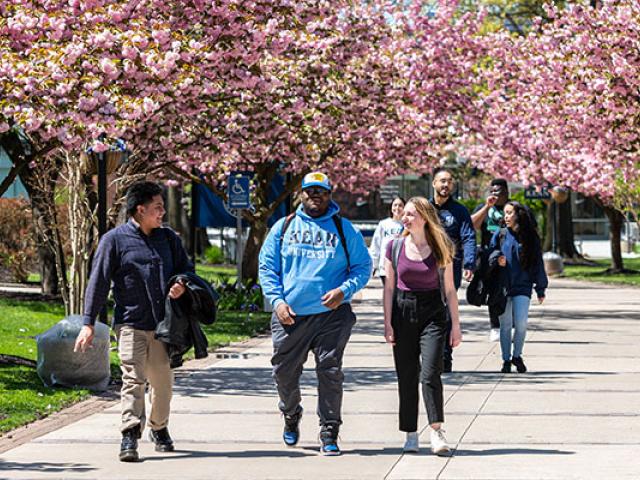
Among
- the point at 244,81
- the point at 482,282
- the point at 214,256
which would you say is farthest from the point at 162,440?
the point at 214,256

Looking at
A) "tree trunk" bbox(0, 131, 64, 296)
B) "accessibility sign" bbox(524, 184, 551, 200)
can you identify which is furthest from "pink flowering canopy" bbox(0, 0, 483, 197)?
"accessibility sign" bbox(524, 184, 551, 200)

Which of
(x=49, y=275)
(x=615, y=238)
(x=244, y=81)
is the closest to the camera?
(x=244, y=81)

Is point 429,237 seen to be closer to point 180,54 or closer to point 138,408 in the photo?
point 138,408

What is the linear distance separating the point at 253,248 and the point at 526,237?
14640 millimetres

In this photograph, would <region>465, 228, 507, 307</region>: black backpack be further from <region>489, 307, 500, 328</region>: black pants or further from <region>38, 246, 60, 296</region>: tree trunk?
<region>38, 246, 60, 296</region>: tree trunk

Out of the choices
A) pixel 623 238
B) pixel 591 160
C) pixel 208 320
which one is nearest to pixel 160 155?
pixel 208 320

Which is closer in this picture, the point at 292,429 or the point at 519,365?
the point at 292,429

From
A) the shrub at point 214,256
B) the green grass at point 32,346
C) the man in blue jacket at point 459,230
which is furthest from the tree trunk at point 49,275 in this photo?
the shrub at point 214,256

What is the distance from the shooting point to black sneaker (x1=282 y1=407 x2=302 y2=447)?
9797 millimetres

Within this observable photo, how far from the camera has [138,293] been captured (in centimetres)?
952

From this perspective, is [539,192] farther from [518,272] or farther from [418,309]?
[418,309]

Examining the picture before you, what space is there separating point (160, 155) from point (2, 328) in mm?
3248

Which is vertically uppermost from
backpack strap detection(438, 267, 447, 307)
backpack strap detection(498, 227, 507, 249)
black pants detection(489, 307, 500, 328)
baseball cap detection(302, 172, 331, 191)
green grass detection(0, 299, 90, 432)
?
baseball cap detection(302, 172, 331, 191)

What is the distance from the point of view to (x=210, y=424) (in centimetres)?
1110
